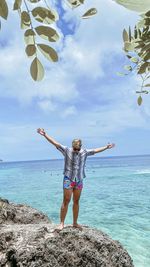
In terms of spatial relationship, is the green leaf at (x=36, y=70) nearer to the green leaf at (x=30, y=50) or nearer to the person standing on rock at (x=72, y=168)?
the green leaf at (x=30, y=50)

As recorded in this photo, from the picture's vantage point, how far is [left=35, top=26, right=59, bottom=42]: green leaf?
2.42 feet

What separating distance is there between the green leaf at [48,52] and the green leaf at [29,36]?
0.16 feet

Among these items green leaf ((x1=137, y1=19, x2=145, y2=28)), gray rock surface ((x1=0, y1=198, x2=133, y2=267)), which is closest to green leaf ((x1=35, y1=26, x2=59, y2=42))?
green leaf ((x1=137, y1=19, x2=145, y2=28))

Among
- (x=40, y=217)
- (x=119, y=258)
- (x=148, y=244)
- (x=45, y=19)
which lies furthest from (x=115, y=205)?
(x=45, y=19)

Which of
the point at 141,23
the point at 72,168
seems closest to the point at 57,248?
the point at 72,168

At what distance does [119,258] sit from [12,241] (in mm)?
1621

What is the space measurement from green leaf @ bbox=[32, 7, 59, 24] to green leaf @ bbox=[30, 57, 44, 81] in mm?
92

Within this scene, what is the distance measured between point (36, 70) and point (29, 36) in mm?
93

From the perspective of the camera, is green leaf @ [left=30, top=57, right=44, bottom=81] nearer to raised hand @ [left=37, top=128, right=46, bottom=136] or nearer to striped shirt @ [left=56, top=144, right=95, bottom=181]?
raised hand @ [left=37, top=128, right=46, bottom=136]

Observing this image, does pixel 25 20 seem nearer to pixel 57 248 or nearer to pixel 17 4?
pixel 17 4

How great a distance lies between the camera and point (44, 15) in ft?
2.48

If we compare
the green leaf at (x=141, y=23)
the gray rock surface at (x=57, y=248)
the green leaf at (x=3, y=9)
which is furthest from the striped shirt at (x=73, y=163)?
the green leaf at (x=3, y=9)

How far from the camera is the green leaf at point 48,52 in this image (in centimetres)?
72

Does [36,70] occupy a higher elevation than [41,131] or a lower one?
lower
